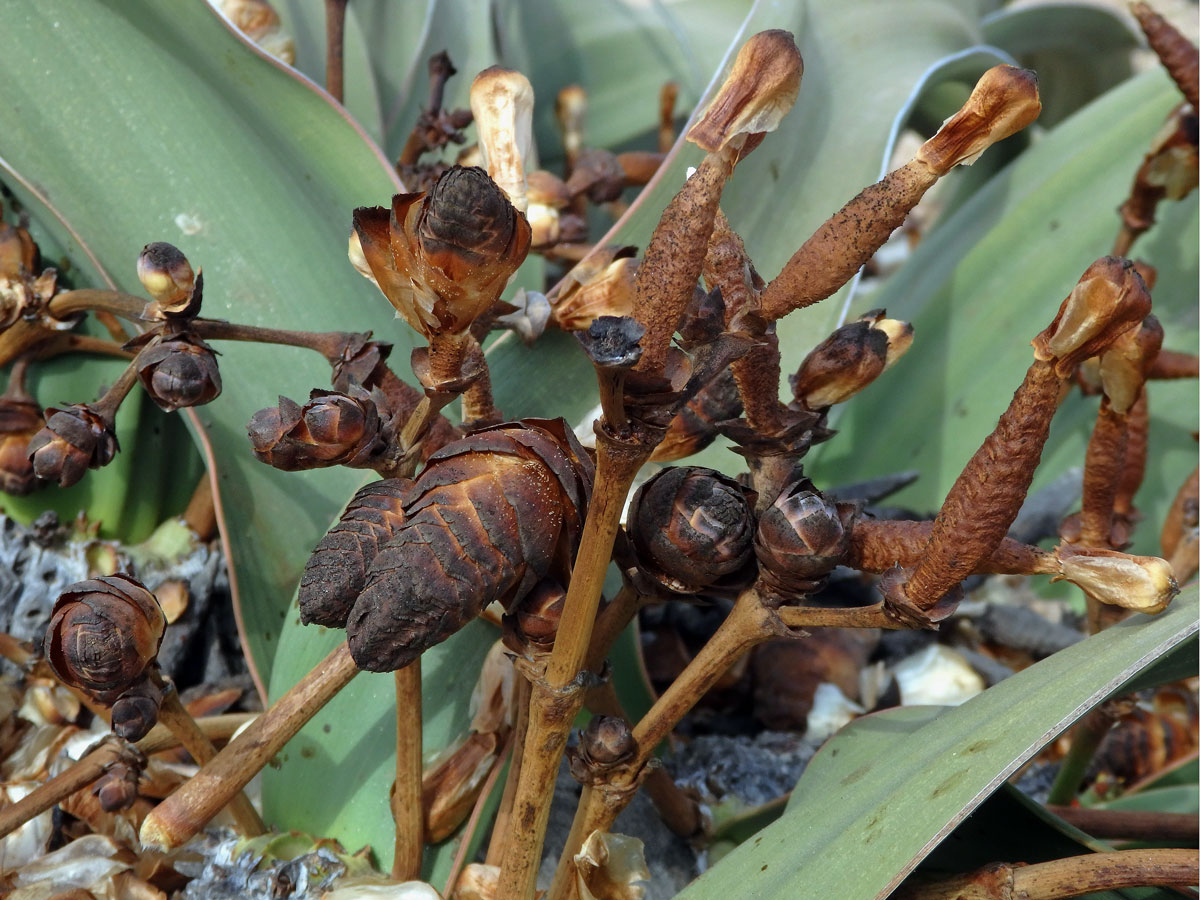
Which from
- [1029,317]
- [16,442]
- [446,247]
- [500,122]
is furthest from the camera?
[1029,317]

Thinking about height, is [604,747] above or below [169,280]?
below

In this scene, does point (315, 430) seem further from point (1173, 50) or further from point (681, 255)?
point (1173, 50)

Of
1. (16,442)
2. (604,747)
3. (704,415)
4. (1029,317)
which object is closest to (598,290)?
(704,415)

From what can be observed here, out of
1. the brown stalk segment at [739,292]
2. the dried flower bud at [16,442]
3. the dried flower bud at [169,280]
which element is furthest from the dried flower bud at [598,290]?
the dried flower bud at [16,442]

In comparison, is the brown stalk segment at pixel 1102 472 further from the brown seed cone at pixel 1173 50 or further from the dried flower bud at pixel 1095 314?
the brown seed cone at pixel 1173 50

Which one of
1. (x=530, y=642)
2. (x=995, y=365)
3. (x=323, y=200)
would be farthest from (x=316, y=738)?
(x=995, y=365)

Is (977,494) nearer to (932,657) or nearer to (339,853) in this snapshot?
(339,853)
